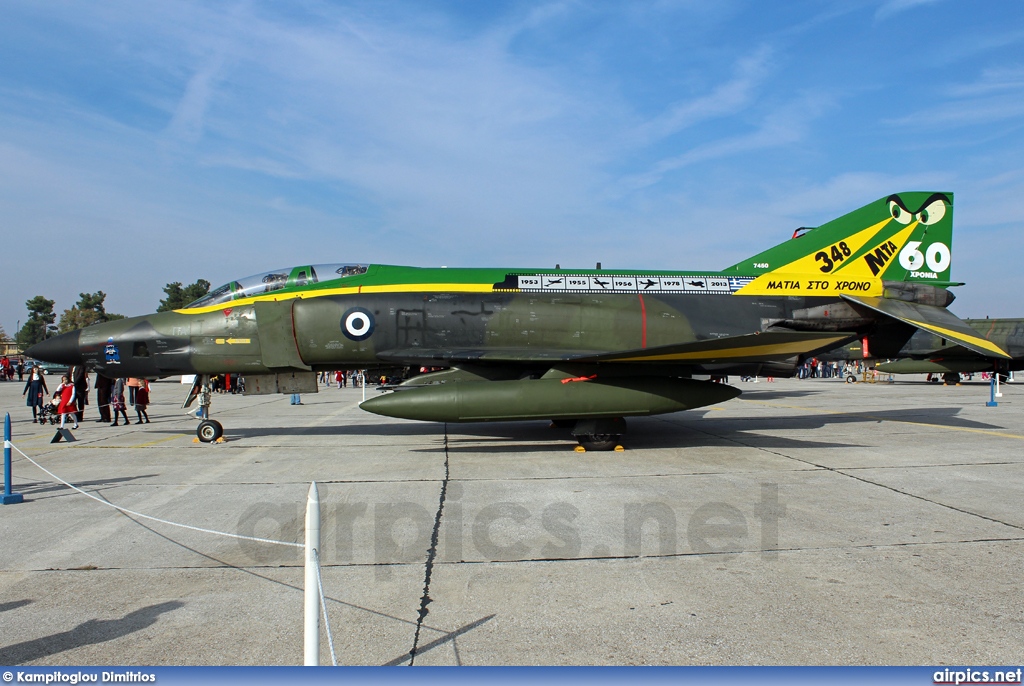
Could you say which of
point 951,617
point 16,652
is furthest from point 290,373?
point 951,617

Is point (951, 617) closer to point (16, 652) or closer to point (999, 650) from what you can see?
point (999, 650)

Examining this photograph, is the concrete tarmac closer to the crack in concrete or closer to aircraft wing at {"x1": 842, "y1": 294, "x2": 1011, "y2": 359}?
the crack in concrete

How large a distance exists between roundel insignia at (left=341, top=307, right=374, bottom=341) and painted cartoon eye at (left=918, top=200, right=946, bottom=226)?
11.1 m

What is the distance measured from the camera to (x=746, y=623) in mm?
4008

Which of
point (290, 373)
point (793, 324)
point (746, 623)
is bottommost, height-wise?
point (746, 623)

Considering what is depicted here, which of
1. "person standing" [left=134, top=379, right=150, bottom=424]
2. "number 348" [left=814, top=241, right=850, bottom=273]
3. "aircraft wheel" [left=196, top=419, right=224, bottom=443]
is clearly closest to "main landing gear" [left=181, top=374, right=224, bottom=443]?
"aircraft wheel" [left=196, top=419, right=224, bottom=443]

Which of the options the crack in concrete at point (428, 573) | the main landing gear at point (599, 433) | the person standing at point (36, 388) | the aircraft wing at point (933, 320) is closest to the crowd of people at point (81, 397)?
the person standing at point (36, 388)

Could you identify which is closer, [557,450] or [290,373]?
[557,450]

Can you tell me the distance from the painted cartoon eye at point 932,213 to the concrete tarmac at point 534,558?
517cm

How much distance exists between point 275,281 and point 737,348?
26.6 ft

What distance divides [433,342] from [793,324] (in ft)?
22.3

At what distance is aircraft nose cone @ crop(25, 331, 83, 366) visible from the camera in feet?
38.5

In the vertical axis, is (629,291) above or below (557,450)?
above

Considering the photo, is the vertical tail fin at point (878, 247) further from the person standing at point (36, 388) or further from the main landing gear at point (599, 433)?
the person standing at point (36, 388)
